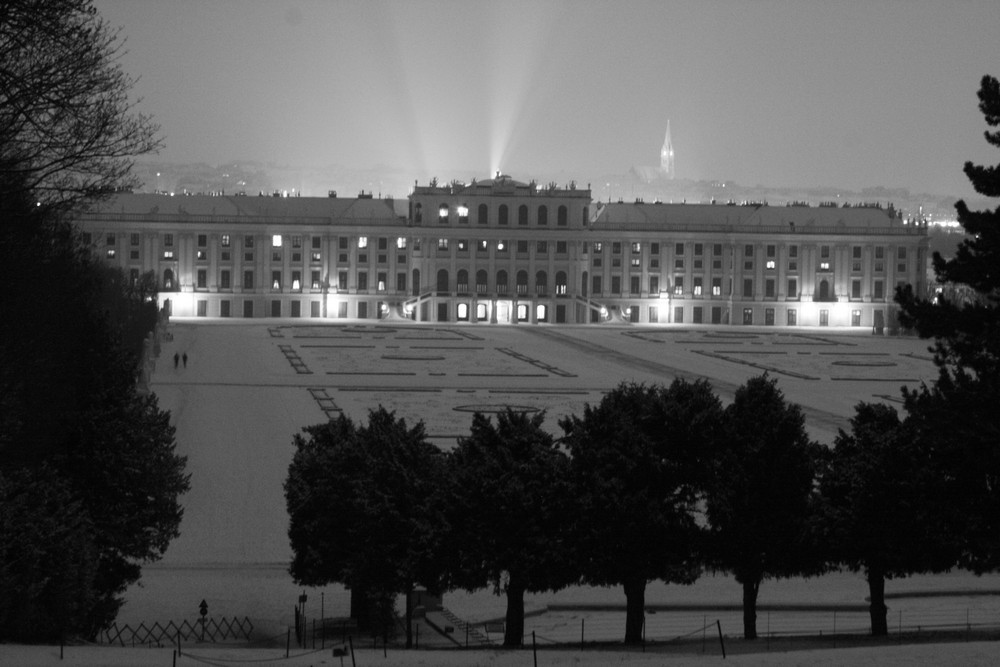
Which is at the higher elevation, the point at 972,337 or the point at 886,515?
the point at 972,337

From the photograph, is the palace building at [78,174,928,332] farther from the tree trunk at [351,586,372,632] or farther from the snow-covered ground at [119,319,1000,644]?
the tree trunk at [351,586,372,632]

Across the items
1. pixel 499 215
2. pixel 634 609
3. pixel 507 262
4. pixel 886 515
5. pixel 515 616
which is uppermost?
pixel 499 215

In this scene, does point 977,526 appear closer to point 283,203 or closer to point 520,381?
point 520,381

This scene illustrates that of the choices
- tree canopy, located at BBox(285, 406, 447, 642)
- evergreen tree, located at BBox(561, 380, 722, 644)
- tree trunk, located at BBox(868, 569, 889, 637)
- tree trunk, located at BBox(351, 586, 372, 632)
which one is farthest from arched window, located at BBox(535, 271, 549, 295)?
tree trunk, located at BBox(868, 569, 889, 637)

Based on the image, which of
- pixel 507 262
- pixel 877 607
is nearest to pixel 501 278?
pixel 507 262

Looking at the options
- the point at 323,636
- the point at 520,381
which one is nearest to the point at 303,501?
the point at 323,636

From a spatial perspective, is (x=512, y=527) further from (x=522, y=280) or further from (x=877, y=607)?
(x=522, y=280)
